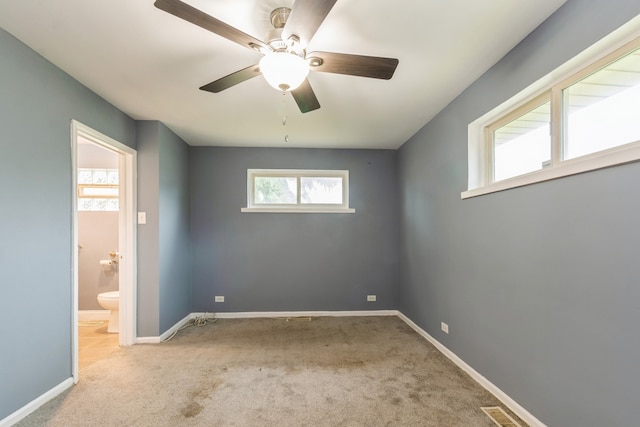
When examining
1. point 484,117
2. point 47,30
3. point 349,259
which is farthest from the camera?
point 349,259

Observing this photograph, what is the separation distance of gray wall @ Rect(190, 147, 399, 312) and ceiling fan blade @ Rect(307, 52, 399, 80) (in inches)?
99.2

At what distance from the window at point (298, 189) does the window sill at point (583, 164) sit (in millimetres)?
2458

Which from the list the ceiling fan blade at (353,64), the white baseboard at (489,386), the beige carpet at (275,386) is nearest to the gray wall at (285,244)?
the beige carpet at (275,386)

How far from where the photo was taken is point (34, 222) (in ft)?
6.42

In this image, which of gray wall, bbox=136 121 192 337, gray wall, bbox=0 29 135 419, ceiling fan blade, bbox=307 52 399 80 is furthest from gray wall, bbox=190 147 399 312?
ceiling fan blade, bbox=307 52 399 80

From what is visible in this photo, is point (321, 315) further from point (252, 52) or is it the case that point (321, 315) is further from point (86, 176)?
point (86, 176)

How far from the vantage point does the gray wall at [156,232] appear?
3.15 metres

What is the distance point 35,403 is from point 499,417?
2996 millimetres

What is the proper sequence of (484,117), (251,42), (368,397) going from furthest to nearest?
(484,117)
(368,397)
(251,42)

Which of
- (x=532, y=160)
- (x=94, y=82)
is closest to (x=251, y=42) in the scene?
(x=94, y=82)

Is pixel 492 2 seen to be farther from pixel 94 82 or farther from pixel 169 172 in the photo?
pixel 169 172

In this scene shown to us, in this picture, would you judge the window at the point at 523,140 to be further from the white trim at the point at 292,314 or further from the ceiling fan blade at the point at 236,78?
the white trim at the point at 292,314

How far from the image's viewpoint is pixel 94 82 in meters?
2.35

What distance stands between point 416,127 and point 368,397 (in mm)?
2756
